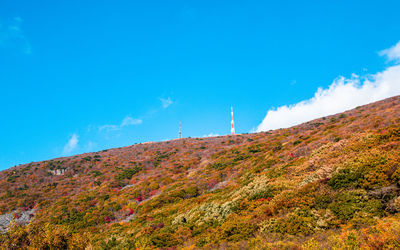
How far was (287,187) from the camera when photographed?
15.5 meters

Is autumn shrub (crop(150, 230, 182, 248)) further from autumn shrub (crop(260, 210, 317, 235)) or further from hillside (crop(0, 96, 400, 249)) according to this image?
autumn shrub (crop(260, 210, 317, 235))

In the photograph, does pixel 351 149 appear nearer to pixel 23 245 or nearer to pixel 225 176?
pixel 225 176

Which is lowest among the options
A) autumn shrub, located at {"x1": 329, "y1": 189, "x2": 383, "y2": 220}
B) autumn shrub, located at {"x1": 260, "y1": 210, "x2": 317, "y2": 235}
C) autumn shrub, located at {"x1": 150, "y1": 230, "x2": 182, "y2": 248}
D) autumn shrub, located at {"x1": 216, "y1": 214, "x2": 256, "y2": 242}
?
autumn shrub, located at {"x1": 150, "y1": 230, "x2": 182, "y2": 248}

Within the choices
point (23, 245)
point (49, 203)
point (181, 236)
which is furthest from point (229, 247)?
point (49, 203)

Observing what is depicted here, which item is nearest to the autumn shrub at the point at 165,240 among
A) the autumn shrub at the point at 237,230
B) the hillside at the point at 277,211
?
the hillside at the point at 277,211

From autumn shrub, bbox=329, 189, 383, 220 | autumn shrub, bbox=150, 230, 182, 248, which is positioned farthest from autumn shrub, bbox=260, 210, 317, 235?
autumn shrub, bbox=150, 230, 182, 248

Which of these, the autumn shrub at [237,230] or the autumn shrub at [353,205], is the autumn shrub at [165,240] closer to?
the autumn shrub at [237,230]

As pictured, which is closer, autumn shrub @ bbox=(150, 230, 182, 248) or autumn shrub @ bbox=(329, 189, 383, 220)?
autumn shrub @ bbox=(329, 189, 383, 220)

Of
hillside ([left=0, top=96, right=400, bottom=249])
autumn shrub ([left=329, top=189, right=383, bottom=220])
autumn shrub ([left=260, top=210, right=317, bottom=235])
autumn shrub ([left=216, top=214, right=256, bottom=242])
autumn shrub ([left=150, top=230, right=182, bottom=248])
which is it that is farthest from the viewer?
autumn shrub ([left=150, top=230, right=182, bottom=248])

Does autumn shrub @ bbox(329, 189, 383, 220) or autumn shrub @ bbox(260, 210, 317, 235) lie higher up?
autumn shrub @ bbox(329, 189, 383, 220)

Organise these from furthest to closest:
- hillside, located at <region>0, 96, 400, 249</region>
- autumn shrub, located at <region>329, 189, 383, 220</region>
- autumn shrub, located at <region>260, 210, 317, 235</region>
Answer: autumn shrub, located at <region>260, 210, 317, 235</region>, autumn shrub, located at <region>329, 189, 383, 220</region>, hillside, located at <region>0, 96, 400, 249</region>

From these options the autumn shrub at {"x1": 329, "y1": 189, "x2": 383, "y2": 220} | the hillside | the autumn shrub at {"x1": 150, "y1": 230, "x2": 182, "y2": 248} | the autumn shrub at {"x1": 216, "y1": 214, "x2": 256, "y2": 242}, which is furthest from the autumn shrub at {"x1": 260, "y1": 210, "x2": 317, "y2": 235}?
the autumn shrub at {"x1": 150, "y1": 230, "x2": 182, "y2": 248}

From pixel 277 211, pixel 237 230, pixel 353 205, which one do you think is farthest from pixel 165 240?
pixel 353 205

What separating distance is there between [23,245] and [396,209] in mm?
17303
